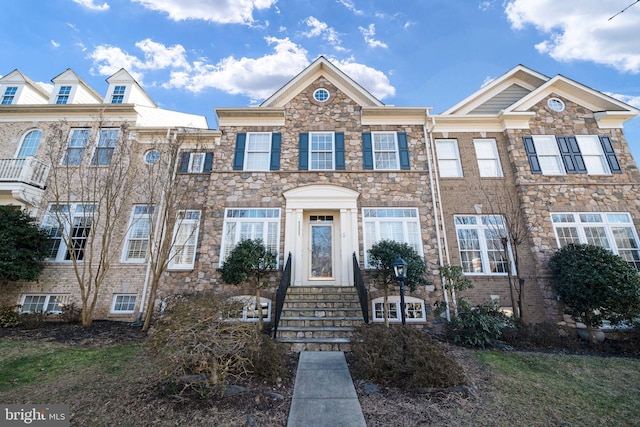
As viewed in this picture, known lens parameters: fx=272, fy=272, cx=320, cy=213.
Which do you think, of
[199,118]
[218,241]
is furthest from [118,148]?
[199,118]

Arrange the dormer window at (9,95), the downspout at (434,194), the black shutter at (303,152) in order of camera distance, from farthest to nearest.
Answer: the dormer window at (9,95), the black shutter at (303,152), the downspout at (434,194)

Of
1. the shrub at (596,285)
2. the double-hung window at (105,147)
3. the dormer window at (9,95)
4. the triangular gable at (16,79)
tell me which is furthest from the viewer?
the triangular gable at (16,79)

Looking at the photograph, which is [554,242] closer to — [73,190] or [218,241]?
[218,241]

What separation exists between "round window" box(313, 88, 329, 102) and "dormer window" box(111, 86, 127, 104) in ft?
29.1

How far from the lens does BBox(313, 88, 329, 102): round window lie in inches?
425

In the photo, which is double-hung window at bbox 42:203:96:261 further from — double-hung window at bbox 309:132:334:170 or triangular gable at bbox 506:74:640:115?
triangular gable at bbox 506:74:640:115

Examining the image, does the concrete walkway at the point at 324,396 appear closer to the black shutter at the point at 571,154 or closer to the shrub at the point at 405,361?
the shrub at the point at 405,361

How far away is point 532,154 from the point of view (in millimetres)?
10320

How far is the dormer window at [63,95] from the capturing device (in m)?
11.9

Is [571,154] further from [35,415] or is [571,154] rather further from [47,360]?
[47,360]

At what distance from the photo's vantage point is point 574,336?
311 inches

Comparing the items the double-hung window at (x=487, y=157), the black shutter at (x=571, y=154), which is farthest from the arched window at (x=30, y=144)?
the black shutter at (x=571, y=154)

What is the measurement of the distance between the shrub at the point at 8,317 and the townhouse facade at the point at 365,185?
0.71 metres

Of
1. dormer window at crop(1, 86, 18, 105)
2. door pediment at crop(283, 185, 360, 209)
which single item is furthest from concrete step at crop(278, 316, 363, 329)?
dormer window at crop(1, 86, 18, 105)
